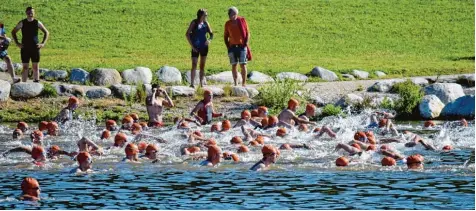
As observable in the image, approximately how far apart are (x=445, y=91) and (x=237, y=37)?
16.5 ft

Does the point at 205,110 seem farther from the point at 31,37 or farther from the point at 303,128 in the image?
the point at 31,37

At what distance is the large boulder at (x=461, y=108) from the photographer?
92.6 feet

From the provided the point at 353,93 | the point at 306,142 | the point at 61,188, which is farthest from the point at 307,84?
the point at 61,188

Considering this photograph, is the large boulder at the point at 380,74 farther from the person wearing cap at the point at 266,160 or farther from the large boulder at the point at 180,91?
the person wearing cap at the point at 266,160

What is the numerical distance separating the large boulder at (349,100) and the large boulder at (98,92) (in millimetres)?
5254

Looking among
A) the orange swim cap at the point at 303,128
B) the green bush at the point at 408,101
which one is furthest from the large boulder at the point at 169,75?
the orange swim cap at the point at 303,128

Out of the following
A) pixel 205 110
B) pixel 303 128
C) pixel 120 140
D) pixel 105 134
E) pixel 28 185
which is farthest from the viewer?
pixel 205 110

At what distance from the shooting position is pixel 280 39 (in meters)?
44.3

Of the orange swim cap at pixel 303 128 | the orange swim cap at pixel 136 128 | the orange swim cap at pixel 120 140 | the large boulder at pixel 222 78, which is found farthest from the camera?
the large boulder at pixel 222 78

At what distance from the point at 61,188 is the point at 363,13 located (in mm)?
31937

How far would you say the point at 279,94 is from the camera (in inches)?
1141

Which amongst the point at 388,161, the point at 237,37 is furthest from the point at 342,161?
the point at 237,37

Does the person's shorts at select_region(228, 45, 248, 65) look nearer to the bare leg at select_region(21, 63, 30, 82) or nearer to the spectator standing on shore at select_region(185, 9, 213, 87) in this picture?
the spectator standing on shore at select_region(185, 9, 213, 87)

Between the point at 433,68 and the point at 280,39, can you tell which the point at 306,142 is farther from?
the point at 280,39
